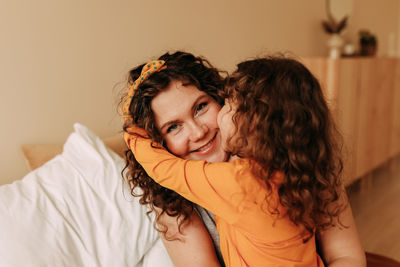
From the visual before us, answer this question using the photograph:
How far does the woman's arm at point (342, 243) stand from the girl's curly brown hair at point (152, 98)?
15.8 inches

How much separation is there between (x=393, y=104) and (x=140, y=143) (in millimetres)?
3347

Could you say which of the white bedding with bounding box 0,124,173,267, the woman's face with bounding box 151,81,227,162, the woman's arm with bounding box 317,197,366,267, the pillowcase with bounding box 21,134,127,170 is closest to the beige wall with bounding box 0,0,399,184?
the pillowcase with bounding box 21,134,127,170

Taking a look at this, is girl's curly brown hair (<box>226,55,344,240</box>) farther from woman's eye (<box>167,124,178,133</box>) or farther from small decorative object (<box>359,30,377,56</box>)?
small decorative object (<box>359,30,377,56</box>)

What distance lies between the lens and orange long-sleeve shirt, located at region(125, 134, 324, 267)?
0.81m

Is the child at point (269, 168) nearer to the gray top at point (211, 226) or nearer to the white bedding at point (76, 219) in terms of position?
the gray top at point (211, 226)

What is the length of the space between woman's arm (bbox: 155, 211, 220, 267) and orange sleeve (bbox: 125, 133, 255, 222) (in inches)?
6.6

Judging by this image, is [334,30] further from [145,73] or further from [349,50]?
[145,73]

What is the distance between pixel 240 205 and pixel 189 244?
250 mm

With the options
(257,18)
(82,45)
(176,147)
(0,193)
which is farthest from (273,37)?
(0,193)

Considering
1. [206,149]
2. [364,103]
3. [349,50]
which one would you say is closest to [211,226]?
[206,149]

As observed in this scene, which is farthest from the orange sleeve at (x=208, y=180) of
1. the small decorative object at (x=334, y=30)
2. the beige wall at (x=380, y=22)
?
the beige wall at (x=380, y=22)

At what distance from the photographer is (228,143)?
889 mm

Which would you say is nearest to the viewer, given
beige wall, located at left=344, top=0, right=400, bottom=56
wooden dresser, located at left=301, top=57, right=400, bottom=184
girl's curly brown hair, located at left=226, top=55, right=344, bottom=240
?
girl's curly brown hair, located at left=226, top=55, right=344, bottom=240

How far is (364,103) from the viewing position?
9.91ft
